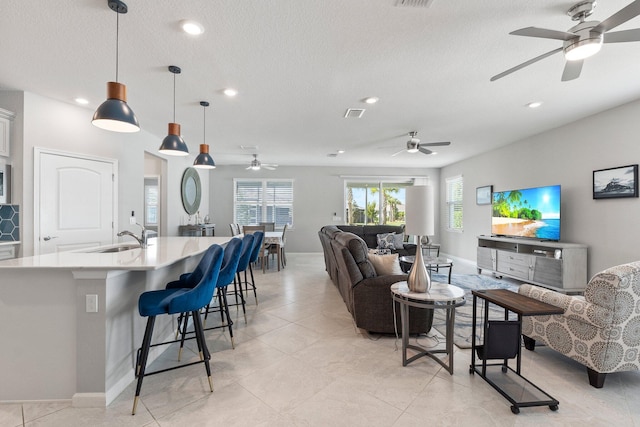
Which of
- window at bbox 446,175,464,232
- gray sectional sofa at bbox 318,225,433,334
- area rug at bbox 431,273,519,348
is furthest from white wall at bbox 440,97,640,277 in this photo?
gray sectional sofa at bbox 318,225,433,334

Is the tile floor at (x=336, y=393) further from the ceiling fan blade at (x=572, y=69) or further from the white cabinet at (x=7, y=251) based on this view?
the ceiling fan blade at (x=572, y=69)

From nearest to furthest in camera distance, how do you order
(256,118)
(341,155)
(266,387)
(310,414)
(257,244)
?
(310,414), (266,387), (257,244), (256,118), (341,155)

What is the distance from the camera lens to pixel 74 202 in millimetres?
3834

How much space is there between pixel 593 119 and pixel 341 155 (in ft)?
14.5

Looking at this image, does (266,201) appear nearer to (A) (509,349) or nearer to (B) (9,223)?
(B) (9,223)

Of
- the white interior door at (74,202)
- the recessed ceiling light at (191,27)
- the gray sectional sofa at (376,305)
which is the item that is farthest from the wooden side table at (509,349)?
the white interior door at (74,202)

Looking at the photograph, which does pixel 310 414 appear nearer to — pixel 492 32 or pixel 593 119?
pixel 492 32

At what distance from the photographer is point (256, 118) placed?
4309mm

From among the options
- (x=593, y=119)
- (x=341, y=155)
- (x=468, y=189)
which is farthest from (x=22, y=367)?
(x=468, y=189)

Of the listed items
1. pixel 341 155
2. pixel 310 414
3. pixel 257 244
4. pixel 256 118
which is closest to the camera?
pixel 310 414

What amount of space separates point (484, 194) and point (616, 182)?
2.65 m

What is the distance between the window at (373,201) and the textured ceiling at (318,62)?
3921 mm

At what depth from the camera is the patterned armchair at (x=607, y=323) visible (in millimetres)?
1939

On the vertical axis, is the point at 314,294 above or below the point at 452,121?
below
